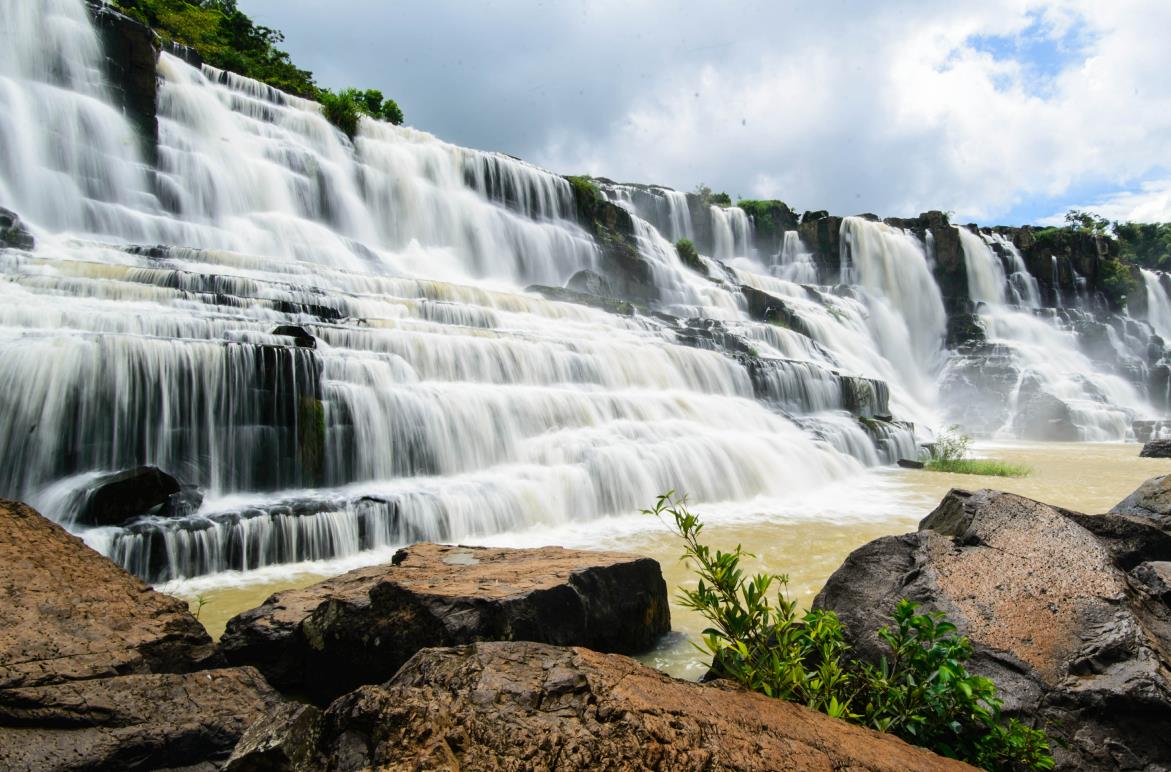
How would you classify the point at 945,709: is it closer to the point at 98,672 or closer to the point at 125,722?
the point at 125,722

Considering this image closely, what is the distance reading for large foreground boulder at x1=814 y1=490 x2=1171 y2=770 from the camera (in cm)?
217

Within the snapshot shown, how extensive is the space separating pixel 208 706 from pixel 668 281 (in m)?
22.6

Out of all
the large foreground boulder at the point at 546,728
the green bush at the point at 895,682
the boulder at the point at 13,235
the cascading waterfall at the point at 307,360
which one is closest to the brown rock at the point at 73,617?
the large foreground boulder at the point at 546,728

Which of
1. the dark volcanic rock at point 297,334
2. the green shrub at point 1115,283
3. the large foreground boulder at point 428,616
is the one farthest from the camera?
the green shrub at point 1115,283

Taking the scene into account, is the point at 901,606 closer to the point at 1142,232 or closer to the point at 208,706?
the point at 208,706

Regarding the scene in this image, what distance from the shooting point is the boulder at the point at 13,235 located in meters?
10.4

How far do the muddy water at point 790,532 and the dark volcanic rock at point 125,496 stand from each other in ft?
3.12

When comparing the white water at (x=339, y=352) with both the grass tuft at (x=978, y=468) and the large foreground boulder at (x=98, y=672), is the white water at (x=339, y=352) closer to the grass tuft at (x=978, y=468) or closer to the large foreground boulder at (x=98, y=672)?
the grass tuft at (x=978, y=468)

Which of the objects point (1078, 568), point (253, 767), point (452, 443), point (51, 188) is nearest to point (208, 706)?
point (253, 767)

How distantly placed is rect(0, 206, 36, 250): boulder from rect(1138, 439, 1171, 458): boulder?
2338 centimetres

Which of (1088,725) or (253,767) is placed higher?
(253,767)

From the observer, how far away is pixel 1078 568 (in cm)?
293

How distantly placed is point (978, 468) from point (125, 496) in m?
13.2

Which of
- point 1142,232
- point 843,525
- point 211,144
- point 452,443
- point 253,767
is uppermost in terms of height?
point 1142,232
